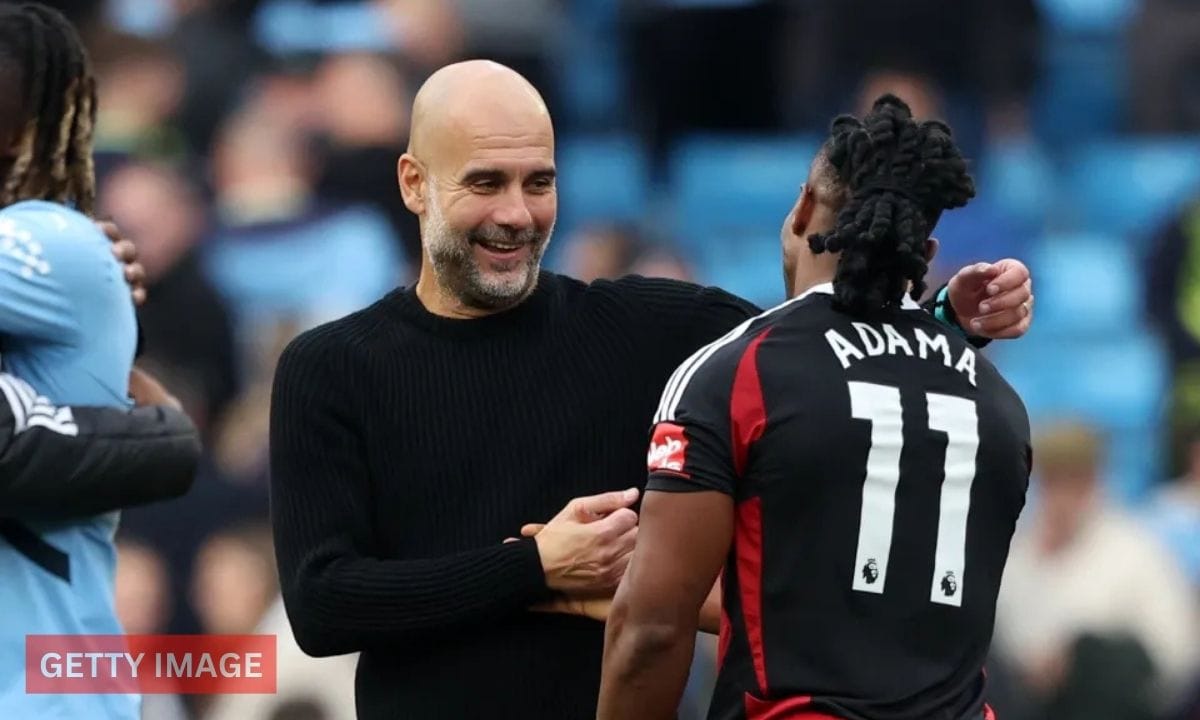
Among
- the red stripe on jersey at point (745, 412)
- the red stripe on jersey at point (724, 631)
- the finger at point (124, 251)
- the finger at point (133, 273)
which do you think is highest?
the finger at point (124, 251)

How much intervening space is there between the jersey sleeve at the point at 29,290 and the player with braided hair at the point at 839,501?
1.26 metres

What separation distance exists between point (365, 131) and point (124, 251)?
4.87 m

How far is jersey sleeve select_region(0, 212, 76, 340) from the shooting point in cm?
377

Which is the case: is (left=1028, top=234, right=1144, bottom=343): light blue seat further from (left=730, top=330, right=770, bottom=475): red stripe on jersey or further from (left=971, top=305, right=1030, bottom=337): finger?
(left=730, top=330, right=770, bottom=475): red stripe on jersey

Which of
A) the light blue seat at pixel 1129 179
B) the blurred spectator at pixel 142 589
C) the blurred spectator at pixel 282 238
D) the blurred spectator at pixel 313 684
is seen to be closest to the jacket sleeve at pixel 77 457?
the blurred spectator at pixel 313 684

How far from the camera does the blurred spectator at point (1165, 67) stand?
359 inches

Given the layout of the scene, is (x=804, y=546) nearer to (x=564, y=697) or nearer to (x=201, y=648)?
(x=564, y=697)

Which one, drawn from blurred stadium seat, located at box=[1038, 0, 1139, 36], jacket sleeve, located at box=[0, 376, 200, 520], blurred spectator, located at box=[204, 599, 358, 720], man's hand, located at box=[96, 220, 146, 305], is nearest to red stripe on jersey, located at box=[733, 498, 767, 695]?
jacket sleeve, located at box=[0, 376, 200, 520]

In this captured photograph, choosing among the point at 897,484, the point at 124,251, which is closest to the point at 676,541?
the point at 897,484

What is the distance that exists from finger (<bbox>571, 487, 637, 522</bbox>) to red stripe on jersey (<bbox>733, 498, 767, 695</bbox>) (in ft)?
1.28

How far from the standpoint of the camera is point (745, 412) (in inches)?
122

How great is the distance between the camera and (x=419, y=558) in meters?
3.58

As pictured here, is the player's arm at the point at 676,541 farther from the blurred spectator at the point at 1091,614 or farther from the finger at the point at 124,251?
the blurred spectator at the point at 1091,614

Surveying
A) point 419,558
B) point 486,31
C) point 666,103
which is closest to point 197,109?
point 486,31
